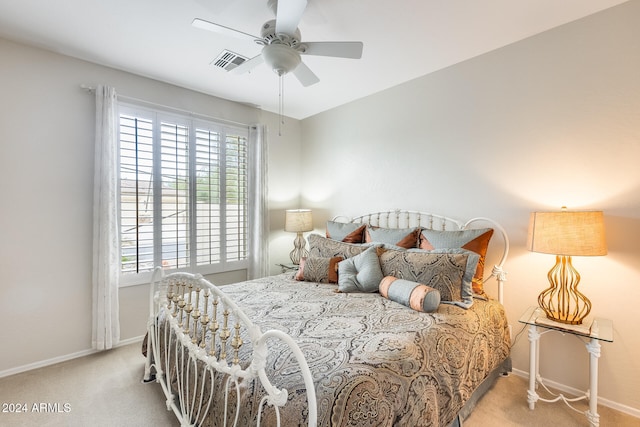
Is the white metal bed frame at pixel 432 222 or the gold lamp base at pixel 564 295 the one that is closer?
the gold lamp base at pixel 564 295

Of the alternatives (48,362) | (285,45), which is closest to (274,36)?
(285,45)

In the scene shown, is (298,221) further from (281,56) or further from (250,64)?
(281,56)

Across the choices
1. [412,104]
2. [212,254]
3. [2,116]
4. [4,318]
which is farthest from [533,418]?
[2,116]

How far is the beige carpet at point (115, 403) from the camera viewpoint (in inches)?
72.1

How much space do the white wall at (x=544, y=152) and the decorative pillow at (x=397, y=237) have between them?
0.41 meters

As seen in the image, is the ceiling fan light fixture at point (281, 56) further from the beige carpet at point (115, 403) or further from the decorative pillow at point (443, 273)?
the beige carpet at point (115, 403)

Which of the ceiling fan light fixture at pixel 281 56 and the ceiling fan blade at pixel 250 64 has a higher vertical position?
the ceiling fan blade at pixel 250 64

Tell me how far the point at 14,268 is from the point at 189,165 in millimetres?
1710

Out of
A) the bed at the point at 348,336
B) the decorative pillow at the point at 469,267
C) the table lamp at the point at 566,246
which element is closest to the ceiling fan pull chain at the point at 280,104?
the bed at the point at 348,336

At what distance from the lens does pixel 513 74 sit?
2361mm

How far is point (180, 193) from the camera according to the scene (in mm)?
3209

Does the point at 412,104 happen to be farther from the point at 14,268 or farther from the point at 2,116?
the point at 14,268

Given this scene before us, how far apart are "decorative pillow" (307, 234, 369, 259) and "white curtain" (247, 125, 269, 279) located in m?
1.04

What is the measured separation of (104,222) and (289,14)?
2428mm
